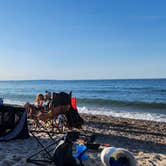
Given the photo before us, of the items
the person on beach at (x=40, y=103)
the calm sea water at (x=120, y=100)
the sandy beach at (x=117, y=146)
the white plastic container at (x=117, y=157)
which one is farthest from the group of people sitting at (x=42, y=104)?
the calm sea water at (x=120, y=100)

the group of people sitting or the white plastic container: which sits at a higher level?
the group of people sitting

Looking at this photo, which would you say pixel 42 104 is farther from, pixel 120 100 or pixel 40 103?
pixel 120 100

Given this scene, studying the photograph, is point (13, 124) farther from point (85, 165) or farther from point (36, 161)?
point (85, 165)

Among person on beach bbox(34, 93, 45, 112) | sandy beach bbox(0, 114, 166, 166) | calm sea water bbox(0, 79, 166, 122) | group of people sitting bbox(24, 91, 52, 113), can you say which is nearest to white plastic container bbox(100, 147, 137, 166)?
sandy beach bbox(0, 114, 166, 166)

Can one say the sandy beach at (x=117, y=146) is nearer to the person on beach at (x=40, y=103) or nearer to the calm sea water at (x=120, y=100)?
the person on beach at (x=40, y=103)

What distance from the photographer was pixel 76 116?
25.6ft

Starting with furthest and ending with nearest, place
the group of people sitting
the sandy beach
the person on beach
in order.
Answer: the person on beach, the group of people sitting, the sandy beach

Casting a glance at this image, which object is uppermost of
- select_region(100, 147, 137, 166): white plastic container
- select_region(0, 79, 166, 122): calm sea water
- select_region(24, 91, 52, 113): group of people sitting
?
select_region(24, 91, 52, 113): group of people sitting

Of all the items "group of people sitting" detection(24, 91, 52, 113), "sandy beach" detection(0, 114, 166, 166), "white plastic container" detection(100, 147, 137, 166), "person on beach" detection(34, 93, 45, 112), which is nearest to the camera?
"white plastic container" detection(100, 147, 137, 166)

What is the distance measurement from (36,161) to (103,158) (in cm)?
110

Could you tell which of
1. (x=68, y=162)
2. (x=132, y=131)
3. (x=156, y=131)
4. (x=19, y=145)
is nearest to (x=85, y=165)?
(x=68, y=162)

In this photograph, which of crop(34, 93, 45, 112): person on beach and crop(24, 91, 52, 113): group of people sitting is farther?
crop(34, 93, 45, 112): person on beach

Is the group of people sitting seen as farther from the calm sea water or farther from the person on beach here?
the calm sea water

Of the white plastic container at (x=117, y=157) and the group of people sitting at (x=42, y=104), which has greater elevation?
the group of people sitting at (x=42, y=104)
